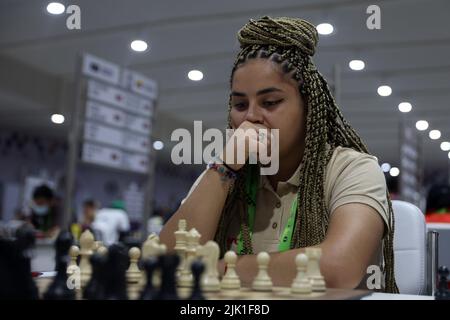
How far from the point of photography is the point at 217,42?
5805mm

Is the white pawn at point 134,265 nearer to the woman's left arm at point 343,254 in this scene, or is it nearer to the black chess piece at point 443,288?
the woman's left arm at point 343,254

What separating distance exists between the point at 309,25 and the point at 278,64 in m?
0.19

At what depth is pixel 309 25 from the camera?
1.40 meters

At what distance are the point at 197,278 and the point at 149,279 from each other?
0.06m

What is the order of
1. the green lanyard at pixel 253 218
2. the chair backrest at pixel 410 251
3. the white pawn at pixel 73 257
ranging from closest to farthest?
the white pawn at pixel 73 257
the green lanyard at pixel 253 218
the chair backrest at pixel 410 251

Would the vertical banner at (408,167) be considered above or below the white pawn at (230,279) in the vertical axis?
above

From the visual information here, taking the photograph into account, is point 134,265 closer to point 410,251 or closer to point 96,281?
point 96,281

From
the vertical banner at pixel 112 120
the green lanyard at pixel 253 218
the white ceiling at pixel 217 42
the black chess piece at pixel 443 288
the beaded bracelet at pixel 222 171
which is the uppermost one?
the white ceiling at pixel 217 42

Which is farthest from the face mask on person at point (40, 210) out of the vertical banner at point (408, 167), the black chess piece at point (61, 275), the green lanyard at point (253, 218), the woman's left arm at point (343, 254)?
the black chess piece at point (61, 275)

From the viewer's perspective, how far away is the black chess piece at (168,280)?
649 mm

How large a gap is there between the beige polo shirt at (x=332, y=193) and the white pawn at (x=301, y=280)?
38cm
